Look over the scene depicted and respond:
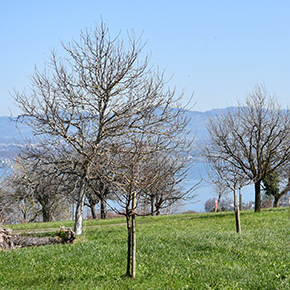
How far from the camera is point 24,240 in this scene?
15.4 meters

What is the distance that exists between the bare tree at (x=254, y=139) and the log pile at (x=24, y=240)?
1420 cm

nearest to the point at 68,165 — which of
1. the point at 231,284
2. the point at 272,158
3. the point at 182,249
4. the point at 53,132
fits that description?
the point at 53,132

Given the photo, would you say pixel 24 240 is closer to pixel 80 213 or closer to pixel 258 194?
pixel 80 213

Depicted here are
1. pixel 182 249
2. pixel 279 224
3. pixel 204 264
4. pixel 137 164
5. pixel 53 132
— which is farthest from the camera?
pixel 279 224

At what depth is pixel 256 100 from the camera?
29.3 metres

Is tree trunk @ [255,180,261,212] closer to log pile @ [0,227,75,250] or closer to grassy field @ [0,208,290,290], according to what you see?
grassy field @ [0,208,290,290]

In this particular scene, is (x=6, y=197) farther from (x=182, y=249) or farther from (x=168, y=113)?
(x=182, y=249)

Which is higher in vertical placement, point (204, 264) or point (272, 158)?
point (272, 158)

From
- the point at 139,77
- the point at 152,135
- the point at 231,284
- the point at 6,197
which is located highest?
the point at 139,77

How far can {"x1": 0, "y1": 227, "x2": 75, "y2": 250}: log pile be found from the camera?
14.7 meters

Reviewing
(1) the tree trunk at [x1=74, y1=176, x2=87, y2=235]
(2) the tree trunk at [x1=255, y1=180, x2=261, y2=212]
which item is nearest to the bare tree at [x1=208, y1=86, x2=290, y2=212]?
(2) the tree trunk at [x1=255, y1=180, x2=261, y2=212]

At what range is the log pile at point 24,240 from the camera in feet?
48.3

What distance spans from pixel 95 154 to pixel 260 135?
14351mm

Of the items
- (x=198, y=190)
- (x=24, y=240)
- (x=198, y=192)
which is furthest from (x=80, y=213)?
(x=198, y=190)
